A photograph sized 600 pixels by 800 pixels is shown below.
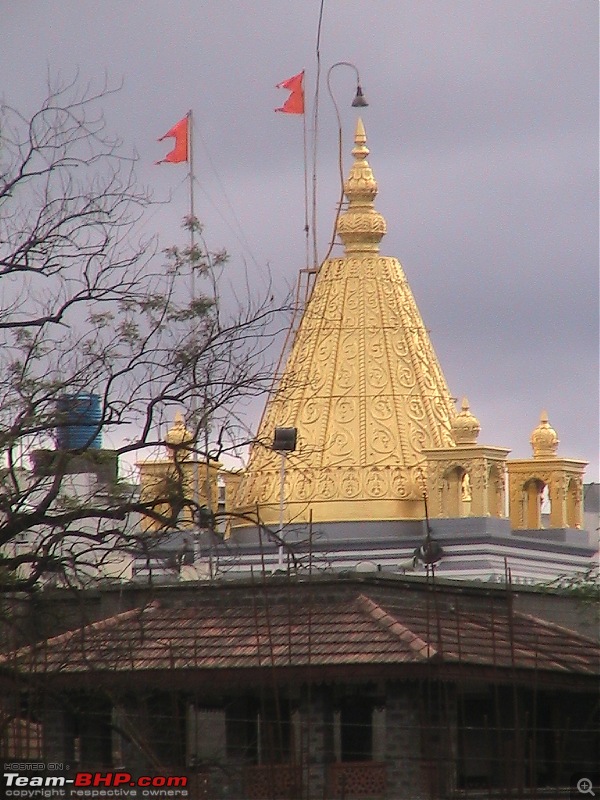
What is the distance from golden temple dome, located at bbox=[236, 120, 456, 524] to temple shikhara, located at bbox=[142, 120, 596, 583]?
3 cm

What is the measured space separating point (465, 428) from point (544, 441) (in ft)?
9.60

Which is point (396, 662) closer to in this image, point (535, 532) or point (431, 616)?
point (431, 616)

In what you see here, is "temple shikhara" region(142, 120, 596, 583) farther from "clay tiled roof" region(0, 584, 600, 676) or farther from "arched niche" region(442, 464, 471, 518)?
"clay tiled roof" region(0, 584, 600, 676)

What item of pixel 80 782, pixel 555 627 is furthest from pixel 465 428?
pixel 80 782

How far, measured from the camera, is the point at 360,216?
175 feet

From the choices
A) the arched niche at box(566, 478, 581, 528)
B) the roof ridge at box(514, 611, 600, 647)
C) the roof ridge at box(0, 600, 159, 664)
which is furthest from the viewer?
the arched niche at box(566, 478, 581, 528)

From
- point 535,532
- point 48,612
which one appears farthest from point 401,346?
point 48,612

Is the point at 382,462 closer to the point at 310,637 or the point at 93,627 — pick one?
the point at 93,627

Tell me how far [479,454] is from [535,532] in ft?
8.70

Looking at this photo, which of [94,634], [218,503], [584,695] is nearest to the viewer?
[94,634]

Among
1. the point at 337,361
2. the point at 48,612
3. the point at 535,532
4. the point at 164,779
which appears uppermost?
the point at 337,361

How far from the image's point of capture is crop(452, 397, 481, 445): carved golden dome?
50.2 m

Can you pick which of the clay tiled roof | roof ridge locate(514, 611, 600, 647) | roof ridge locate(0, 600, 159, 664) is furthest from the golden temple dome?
the clay tiled roof

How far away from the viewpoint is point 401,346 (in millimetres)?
52281
